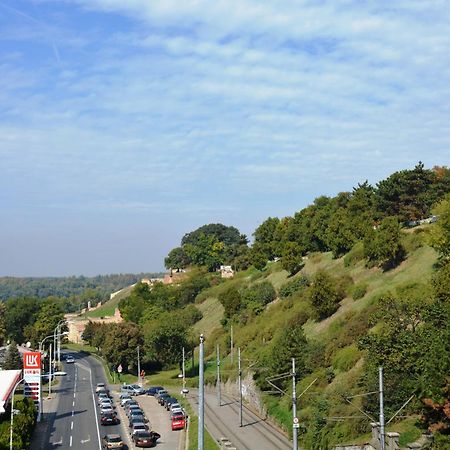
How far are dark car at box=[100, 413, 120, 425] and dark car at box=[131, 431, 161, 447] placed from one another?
8897 mm

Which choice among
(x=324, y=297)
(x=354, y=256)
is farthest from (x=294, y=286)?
(x=324, y=297)

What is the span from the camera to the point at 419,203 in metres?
91.8

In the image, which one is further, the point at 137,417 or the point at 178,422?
the point at 137,417

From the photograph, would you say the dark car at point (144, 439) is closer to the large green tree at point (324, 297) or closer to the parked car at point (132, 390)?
the large green tree at point (324, 297)

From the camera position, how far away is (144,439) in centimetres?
4706

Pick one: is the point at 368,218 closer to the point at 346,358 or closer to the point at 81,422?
the point at 346,358

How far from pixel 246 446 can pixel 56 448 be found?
46.0ft

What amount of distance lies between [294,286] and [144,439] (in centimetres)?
4415

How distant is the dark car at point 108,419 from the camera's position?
184 ft

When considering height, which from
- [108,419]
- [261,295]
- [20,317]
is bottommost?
[108,419]

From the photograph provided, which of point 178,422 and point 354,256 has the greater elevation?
point 354,256

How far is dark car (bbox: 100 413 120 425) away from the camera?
5612 centimetres

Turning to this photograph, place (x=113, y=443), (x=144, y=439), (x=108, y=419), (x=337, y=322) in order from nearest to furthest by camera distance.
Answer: (x=113, y=443), (x=144, y=439), (x=108, y=419), (x=337, y=322)

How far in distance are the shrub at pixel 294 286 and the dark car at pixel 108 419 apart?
35.7m
